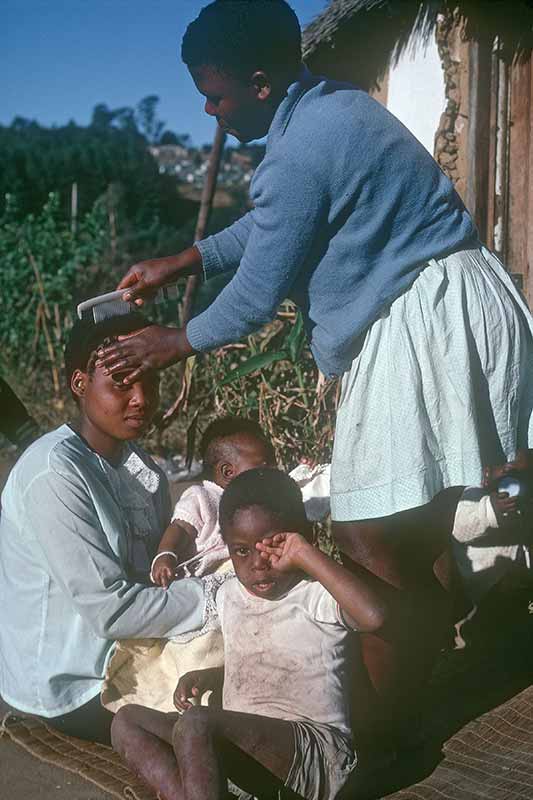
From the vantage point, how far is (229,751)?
212 cm

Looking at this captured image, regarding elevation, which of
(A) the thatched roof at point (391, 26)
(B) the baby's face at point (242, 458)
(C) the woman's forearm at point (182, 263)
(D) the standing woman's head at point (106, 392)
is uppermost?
(A) the thatched roof at point (391, 26)

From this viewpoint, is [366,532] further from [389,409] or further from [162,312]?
[162,312]

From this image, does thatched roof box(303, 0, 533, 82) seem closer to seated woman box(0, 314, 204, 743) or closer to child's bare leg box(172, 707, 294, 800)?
seated woman box(0, 314, 204, 743)

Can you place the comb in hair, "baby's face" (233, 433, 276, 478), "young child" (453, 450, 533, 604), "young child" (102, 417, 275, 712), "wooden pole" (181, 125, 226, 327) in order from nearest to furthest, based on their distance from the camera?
1. "young child" (102, 417, 275, 712)
2. the comb in hair
3. "young child" (453, 450, 533, 604)
4. "baby's face" (233, 433, 276, 478)
5. "wooden pole" (181, 125, 226, 327)

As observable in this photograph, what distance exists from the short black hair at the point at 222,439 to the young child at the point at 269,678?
750mm

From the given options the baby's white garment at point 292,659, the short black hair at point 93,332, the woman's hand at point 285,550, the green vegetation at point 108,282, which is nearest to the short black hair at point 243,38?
the short black hair at point 93,332

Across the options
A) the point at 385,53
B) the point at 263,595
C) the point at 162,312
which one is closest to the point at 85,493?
the point at 263,595

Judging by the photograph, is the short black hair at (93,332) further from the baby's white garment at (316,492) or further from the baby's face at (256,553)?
the baby's white garment at (316,492)

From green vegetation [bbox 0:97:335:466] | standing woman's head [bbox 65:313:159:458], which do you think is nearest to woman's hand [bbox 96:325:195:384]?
standing woman's head [bbox 65:313:159:458]

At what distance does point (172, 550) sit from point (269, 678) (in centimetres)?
56

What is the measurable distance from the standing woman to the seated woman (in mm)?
267

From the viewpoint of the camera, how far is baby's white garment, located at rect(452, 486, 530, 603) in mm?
3078

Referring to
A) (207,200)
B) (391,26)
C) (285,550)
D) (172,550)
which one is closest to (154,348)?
(285,550)

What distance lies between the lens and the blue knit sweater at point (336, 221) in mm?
2143
